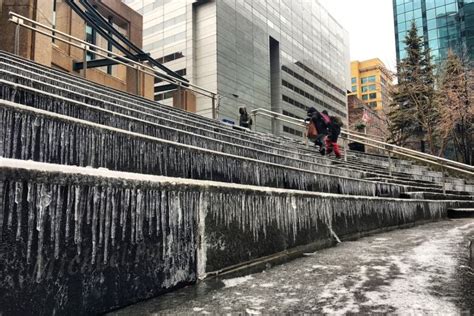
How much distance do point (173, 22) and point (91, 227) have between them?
4748 centimetres

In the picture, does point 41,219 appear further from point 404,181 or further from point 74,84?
point 404,181

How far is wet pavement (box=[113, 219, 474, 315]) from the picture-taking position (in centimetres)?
267

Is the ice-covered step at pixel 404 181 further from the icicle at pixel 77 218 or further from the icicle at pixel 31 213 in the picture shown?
the icicle at pixel 31 213

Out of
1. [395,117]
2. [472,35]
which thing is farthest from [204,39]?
[472,35]

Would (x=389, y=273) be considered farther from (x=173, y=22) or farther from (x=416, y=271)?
(x=173, y=22)

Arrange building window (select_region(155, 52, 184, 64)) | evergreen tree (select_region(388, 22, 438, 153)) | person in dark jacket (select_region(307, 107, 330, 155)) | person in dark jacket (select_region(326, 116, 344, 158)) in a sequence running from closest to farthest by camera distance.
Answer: person in dark jacket (select_region(326, 116, 344, 158)), person in dark jacket (select_region(307, 107, 330, 155)), evergreen tree (select_region(388, 22, 438, 153)), building window (select_region(155, 52, 184, 64))

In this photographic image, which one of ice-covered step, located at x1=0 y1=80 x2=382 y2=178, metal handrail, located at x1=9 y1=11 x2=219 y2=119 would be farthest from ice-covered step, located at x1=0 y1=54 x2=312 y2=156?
ice-covered step, located at x1=0 y1=80 x2=382 y2=178

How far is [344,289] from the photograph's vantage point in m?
3.13

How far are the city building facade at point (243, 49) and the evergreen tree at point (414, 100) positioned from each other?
1090 cm

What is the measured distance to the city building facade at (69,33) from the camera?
13.3m

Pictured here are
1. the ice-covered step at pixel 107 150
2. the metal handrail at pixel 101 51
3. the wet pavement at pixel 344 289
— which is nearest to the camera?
the wet pavement at pixel 344 289

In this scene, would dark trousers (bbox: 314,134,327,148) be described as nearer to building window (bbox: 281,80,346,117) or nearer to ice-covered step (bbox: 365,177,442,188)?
ice-covered step (bbox: 365,177,442,188)

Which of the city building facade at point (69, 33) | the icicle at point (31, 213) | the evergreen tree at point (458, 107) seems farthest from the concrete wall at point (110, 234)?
the evergreen tree at point (458, 107)

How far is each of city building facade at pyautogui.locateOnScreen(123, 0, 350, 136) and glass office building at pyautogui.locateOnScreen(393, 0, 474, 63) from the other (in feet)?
43.2
